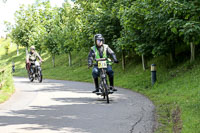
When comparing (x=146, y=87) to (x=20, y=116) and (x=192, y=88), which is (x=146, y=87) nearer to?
(x=192, y=88)

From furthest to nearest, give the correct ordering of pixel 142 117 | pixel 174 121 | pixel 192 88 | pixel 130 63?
pixel 130 63, pixel 192 88, pixel 142 117, pixel 174 121

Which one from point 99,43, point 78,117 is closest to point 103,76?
point 99,43

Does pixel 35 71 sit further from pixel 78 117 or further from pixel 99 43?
pixel 78 117

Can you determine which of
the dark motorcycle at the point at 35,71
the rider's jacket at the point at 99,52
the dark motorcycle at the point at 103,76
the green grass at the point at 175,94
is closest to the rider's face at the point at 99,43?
the rider's jacket at the point at 99,52

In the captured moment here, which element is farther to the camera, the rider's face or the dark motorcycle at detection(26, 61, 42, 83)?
the dark motorcycle at detection(26, 61, 42, 83)

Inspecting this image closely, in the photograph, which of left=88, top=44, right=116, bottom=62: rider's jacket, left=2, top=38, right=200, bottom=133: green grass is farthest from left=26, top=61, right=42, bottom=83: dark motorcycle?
left=88, top=44, right=116, bottom=62: rider's jacket

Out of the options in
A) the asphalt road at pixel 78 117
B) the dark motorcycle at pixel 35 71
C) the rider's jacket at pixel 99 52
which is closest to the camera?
the asphalt road at pixel 78 117

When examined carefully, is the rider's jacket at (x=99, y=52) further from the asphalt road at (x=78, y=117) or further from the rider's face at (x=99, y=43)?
the asphalt road at (x=78, y=117)

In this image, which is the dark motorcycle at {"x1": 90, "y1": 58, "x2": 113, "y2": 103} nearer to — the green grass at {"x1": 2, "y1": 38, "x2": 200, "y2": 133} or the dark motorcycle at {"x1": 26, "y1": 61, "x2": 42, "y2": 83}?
the green grass at {"x1": 2, "y1": 38, "x2": 200, "y2": 133}

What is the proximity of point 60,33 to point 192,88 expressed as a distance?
93.4 feet

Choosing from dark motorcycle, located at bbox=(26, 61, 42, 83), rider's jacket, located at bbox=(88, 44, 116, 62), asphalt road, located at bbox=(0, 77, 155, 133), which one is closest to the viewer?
asphalt road, located at bbox=(0, 77, 155, 133)

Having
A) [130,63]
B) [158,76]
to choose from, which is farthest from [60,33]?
[158,76]

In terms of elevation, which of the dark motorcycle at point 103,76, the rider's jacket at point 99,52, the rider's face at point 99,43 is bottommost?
the dark motorcycle at point 103,76

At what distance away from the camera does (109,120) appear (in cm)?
615
